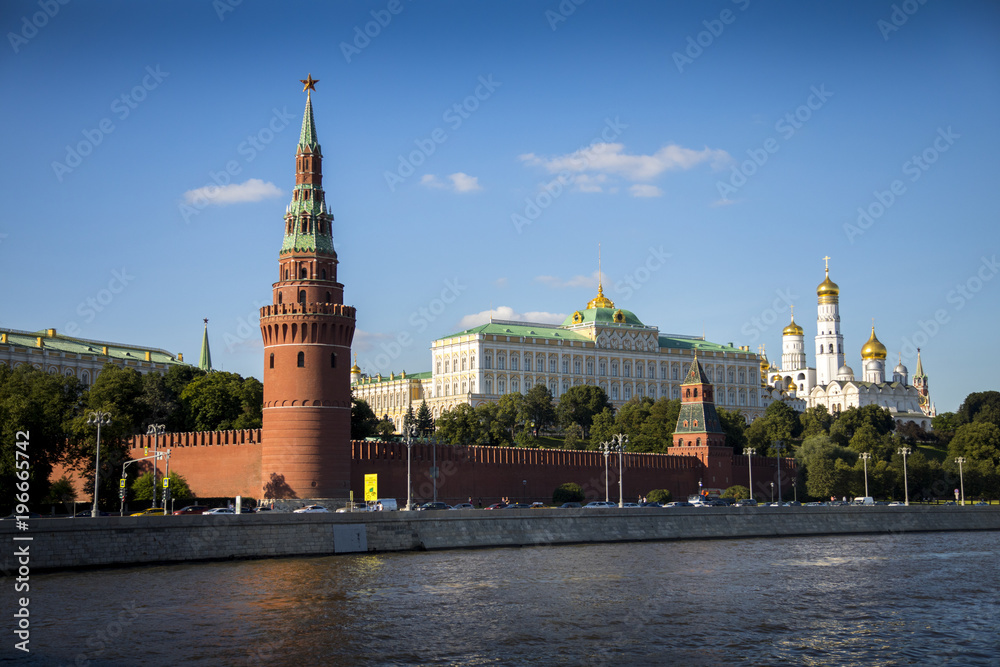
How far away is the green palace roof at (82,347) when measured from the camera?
115 meters

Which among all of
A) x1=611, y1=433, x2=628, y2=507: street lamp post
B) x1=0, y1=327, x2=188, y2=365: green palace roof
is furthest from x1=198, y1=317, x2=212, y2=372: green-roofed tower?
x1=611, y1=433, x2=628, y2=507: street lamp post

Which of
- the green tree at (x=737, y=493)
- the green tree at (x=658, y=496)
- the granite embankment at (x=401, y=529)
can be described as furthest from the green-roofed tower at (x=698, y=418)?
the granite embankment at (x=401, y=529)

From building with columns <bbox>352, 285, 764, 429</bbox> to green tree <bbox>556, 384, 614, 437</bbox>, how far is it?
1817 cm

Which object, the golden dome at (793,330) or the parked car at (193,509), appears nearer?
the parked car at (193,509)

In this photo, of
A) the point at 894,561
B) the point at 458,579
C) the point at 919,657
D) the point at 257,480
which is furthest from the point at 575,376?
the point at 919,657

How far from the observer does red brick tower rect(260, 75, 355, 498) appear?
200ft

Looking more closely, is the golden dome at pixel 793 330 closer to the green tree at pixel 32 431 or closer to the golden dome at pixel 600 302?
the golden dome at pixel 600 302

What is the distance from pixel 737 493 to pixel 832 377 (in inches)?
3949

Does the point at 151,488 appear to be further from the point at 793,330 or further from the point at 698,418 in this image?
the point at 793,330

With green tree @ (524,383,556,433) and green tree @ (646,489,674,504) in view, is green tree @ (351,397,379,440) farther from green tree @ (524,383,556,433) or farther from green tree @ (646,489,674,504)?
green tree @ (524,383,556,433)

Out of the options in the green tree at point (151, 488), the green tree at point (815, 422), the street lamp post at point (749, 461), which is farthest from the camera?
the green tree at point (815, 422)

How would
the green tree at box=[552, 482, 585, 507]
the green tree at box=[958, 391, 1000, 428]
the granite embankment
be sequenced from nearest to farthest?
the granite embankment, the green tree at box=[552, 482, 585, 507], the green tree at box=[958, 391, 1000, 428]

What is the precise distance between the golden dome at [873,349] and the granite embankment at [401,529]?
108345mm

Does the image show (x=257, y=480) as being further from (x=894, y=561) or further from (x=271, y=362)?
(x=894, y=561)
